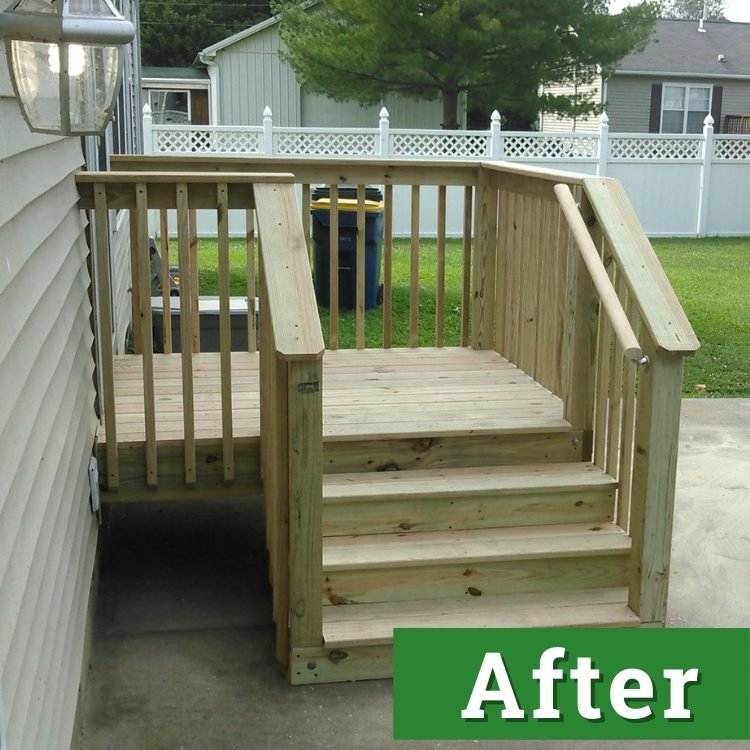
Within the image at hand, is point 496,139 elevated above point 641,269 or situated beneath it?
situated beneath

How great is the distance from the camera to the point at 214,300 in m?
6.74

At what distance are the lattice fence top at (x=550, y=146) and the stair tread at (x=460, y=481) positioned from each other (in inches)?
533

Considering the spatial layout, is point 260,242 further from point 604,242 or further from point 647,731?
point 647,731

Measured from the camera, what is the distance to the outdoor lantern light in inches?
71.6

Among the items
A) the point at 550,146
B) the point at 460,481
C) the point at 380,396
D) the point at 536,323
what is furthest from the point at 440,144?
the point at 460,481

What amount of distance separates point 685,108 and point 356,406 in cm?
2090

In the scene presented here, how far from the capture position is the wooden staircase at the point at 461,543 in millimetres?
3547

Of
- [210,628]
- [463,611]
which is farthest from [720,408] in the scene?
[210,628]

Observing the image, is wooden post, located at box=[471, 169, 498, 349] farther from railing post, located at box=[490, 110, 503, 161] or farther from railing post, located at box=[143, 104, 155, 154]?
railing post, located at box=[490, 110, 503, 161]

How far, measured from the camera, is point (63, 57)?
6.04 feet

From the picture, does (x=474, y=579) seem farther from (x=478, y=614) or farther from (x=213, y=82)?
(x=213, y=82)

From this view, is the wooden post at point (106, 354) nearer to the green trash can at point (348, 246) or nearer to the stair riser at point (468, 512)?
the stair riser at point (468, 512)

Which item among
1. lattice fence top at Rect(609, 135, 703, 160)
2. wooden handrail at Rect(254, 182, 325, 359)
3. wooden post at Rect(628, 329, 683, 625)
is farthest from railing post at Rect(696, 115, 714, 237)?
wooden handrail at Rect(254, 182, 325, 359)

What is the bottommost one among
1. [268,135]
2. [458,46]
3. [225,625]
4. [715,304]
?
[715,304]
